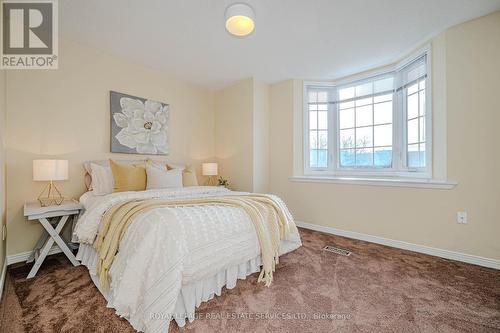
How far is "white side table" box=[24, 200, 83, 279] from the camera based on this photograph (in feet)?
6.44

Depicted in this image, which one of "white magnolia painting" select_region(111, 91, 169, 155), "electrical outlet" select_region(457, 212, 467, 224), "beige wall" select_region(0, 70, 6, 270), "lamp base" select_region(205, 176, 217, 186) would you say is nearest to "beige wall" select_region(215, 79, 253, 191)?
"lamp base" select_region(205, 176, 217, 186)

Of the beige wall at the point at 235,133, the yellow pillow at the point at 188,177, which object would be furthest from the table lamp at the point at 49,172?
the beige wall at the point at 235,133

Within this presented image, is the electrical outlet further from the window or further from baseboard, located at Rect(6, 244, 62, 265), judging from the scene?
baseboard, located at Rect(6, 244, 62, 265)

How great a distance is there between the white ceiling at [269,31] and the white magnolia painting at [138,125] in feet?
1.87

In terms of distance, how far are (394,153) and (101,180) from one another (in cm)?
365

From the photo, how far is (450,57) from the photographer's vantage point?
7.74 ft

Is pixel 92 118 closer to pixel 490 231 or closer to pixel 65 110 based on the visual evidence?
pixel 65 110

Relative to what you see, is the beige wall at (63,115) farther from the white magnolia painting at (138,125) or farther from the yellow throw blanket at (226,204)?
the yellow throw blanket at (226,204)

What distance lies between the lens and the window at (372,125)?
9.16 feet

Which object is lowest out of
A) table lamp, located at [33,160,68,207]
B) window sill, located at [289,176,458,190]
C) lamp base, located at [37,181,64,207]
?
lamp base, located at [37,181,64,207]

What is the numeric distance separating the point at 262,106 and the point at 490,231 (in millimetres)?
3138

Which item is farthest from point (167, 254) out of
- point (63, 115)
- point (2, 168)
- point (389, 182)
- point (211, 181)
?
point (211, 181)

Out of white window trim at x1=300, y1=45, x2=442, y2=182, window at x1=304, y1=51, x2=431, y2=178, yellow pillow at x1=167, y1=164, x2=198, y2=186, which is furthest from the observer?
yellow pillow at x1=167, y1=164, x2=198, y2=186

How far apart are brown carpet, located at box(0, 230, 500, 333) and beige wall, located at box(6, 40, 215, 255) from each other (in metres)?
0.75
